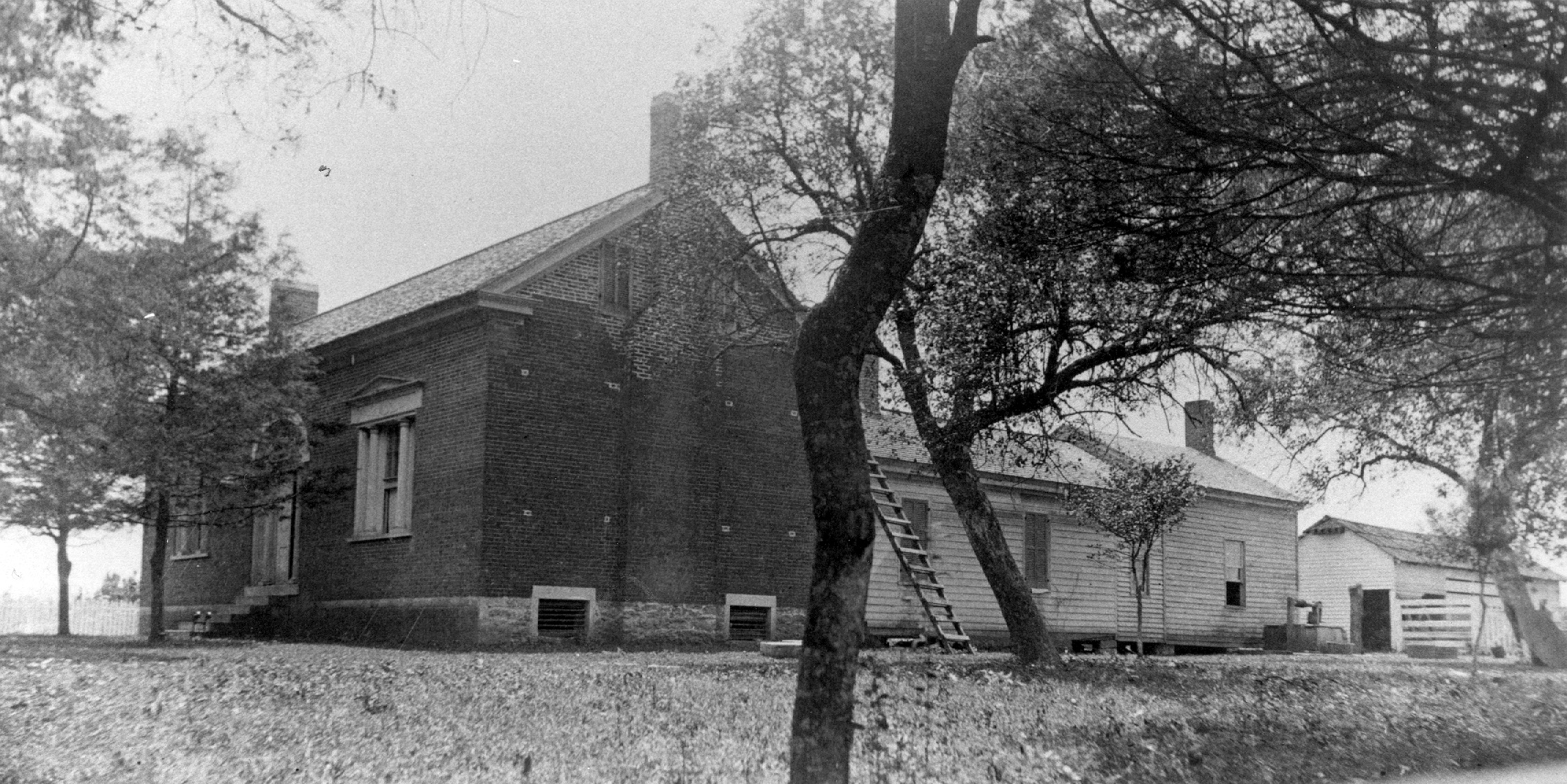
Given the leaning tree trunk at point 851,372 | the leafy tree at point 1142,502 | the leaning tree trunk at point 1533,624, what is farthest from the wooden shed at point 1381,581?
the leaning tree trunk at point 851,372

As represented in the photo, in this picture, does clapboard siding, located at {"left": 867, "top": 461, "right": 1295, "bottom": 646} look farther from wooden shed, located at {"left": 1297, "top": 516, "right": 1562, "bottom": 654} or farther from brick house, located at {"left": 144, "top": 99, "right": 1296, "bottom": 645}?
wooden shed, located at {"left": 1297, "top": 516, "right": 1562, "bottom": 654}

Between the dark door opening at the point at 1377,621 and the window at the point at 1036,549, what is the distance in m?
16.2

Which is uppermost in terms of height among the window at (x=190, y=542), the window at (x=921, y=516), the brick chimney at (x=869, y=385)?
the brick chimney at (x=869, y=385)

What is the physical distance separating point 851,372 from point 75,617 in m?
37.8

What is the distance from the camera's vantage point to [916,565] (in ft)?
80.6

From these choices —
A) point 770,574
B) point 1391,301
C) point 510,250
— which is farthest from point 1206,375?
point 510,250

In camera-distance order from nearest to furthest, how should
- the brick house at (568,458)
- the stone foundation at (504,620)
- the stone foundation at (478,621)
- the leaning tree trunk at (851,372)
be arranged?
the leaning tree trunk at (851,372), the stone foundation at (504,620), the stone foundation at (478,621), the brick house at (568,458)

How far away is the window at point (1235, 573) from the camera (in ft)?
124

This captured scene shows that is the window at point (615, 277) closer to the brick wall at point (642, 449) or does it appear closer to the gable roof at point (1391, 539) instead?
the brick wall at point (642, 449)

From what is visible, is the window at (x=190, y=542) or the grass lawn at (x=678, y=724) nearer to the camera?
the grass lawn at (x=678, y=724)

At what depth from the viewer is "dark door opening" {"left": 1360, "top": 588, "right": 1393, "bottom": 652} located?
143ft

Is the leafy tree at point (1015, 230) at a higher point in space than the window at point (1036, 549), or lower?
higher

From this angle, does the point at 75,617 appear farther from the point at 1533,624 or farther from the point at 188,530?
the point at 1533,624

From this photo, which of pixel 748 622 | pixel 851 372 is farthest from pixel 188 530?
pixel 851 372
